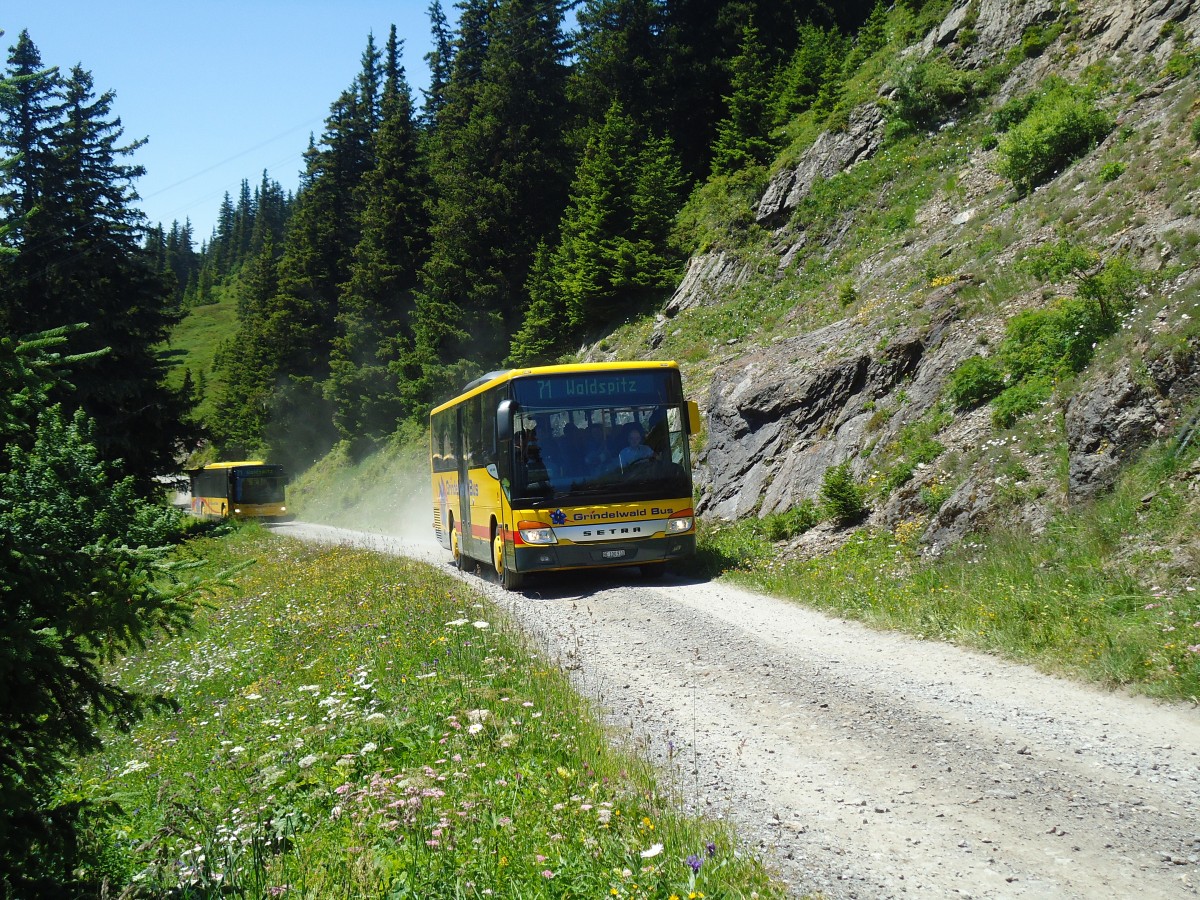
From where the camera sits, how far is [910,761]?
18.5ft

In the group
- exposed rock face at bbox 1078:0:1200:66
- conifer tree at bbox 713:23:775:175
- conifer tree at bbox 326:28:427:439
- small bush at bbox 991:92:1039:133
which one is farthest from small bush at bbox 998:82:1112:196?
conifer tree at bbox 326:28:427:439

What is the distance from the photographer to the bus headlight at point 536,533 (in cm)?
1334

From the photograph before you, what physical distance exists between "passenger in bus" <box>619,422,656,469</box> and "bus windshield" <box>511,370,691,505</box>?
0.02 m

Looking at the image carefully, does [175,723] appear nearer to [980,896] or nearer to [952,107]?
[980,896]

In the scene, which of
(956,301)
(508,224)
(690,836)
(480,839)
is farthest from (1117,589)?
(508,224)

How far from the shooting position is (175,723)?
27.6 feet

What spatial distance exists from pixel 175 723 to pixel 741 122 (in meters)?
35.2

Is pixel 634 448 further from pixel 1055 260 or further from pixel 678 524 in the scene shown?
pixel 1055 260

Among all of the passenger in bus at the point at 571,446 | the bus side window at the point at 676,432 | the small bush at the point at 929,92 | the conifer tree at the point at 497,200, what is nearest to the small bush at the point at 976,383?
the bus side window at the point at 676,432

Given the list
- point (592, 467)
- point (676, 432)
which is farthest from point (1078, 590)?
point (592, 467)

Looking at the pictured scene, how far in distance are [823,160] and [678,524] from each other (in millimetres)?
19793

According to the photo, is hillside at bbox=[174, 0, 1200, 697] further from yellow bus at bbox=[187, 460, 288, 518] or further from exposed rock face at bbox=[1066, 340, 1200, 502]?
yellow bus at bbox=[187, 460, 288, 518]

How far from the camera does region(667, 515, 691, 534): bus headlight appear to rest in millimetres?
13656

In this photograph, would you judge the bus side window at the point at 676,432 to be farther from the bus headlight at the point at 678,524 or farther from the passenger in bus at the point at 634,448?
the bus headlight at the point at 678,524
